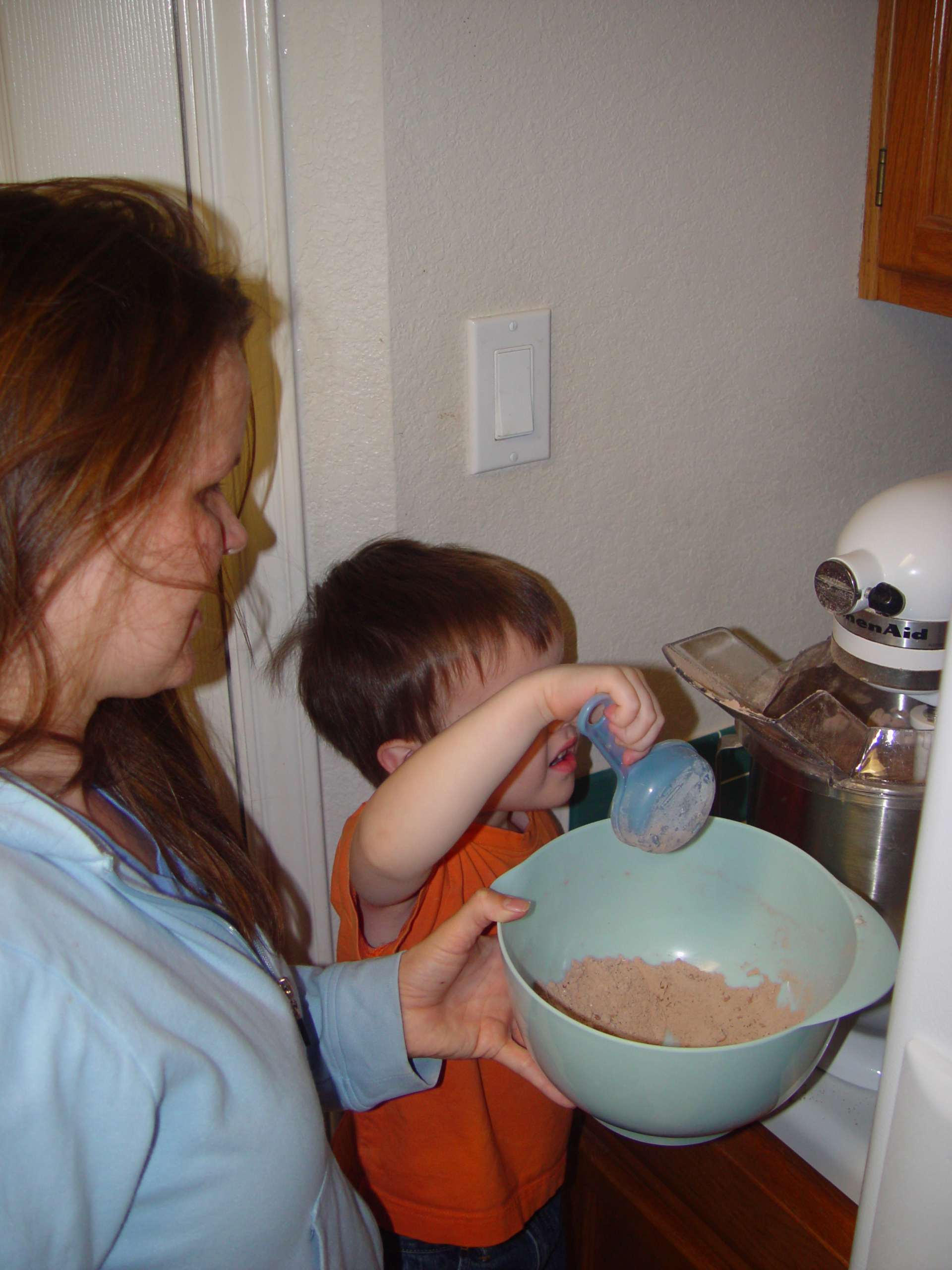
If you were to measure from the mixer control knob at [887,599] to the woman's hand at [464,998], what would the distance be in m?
0.32

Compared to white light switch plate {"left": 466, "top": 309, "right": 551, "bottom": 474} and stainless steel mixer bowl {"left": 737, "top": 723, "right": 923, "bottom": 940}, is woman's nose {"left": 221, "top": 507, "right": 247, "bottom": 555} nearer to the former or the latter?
white light switch plate {"left": 466, "top": 309, "right": 551, "bottom": 474}

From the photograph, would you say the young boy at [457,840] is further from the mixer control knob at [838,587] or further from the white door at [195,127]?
the mixer control knob at [838,587]

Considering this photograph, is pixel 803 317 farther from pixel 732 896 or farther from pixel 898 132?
pixel 732 896

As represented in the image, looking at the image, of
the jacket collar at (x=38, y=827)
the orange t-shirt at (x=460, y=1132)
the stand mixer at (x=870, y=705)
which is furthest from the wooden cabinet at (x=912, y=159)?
the jacket collar at (x=38, y=827)

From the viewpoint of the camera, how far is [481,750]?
2.20 ft

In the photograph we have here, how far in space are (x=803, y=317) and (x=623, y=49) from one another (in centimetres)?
35

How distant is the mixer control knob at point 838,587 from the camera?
27.5 inches

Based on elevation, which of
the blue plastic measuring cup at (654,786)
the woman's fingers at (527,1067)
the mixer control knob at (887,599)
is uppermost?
the mixer control knob at (887,599)

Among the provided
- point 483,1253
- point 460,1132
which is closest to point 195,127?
point 460,1132

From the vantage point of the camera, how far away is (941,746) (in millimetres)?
376

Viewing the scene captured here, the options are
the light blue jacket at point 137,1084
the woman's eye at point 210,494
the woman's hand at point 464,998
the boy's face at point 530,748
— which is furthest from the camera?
the boy's face at point 530,748

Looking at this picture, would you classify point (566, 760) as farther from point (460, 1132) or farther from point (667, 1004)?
point (460, 1132)

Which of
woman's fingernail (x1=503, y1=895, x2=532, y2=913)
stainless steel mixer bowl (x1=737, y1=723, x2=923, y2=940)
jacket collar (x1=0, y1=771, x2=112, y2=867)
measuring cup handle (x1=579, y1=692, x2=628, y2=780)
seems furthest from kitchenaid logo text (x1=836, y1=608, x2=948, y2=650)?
jacket collar (x1=0, y1=771, x2=112, y2=867)

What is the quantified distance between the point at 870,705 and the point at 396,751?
37 cm
